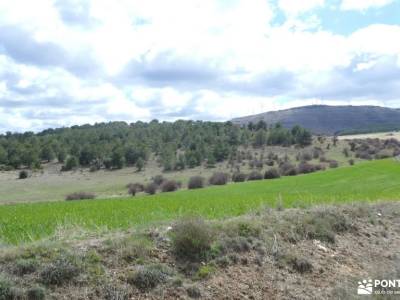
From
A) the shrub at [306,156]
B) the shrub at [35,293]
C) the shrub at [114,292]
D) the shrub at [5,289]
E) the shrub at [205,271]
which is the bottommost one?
the shrub at [306,156]

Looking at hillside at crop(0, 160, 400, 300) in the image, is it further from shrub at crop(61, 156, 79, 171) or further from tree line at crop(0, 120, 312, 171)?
shrub at crop(61, 156, 79, 171)

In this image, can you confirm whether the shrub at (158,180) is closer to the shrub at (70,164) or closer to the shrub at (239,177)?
the shrub at (239,177)

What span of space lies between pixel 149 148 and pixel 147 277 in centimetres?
11548

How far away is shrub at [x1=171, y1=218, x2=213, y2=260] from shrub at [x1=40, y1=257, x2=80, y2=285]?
269cm

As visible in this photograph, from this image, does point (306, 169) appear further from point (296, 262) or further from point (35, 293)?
point (35, 293)

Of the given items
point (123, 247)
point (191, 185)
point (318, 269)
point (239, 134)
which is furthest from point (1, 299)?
point (239, 134)

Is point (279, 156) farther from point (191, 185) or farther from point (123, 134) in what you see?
point (123, 134)

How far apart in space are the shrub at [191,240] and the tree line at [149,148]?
94075 millimetres

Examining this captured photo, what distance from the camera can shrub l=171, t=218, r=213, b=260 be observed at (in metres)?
11.6

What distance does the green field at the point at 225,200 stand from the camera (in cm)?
1611

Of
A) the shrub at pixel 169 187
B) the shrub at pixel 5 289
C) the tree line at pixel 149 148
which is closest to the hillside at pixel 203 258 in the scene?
the shrub at pixel 5 289

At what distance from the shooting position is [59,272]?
31.4ft

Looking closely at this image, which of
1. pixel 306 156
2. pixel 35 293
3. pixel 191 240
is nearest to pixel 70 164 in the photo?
pixel 306 156

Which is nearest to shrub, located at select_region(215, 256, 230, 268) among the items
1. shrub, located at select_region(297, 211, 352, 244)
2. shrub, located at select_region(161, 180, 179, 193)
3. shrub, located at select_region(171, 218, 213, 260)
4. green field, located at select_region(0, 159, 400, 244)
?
shrub, located at select_region(171, 218, 213, 260)
